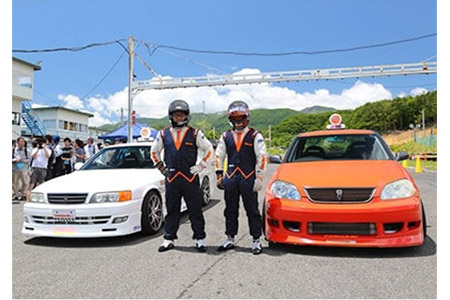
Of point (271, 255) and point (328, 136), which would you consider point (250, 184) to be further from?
point (328, 136)

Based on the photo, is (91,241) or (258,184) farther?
(91,241)

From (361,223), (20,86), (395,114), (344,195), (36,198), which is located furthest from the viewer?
(395,114)

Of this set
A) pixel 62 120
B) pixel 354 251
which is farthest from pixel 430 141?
pixel 62 120

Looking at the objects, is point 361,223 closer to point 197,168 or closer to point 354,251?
point 354,251

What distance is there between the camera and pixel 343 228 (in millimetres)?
3820

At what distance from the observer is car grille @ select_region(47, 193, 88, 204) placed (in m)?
4.62

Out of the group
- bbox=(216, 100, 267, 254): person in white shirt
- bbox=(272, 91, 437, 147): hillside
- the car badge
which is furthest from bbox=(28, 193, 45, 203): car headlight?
bbox=(272, 91, 437, 147): hillside

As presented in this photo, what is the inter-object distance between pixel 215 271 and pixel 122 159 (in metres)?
3.39

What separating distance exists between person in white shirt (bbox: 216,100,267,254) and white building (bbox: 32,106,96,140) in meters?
46.3

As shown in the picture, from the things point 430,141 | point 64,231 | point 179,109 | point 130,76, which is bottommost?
point 64,231

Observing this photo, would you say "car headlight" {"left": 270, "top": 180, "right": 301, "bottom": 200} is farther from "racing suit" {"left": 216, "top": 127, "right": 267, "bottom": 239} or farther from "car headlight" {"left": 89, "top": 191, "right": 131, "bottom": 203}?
"car headlight" {"left": 89, "top": 191, "right": 131, "bottom": 203}

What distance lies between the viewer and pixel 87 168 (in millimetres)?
6145

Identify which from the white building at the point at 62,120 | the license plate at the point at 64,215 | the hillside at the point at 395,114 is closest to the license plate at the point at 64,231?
the license plate at the point at 64,215

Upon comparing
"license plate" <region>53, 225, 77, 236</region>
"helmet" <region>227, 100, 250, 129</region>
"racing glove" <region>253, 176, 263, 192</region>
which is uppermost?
"helmet" <region>227, 100, 250, 129</region>
